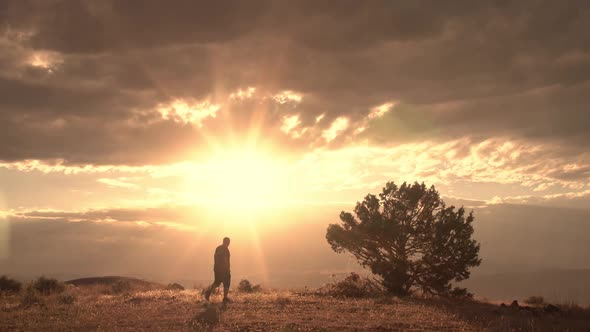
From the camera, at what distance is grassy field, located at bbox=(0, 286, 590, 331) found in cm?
1322

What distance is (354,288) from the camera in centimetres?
2394

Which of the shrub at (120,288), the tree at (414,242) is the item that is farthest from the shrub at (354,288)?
the shrub at (120,288)

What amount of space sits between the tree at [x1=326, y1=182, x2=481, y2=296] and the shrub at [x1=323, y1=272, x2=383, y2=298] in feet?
2.95

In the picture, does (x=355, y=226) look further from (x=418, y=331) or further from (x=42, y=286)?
(x=42, y=286)

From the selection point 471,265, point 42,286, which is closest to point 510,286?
point 471,265

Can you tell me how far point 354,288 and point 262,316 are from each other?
10012 mm

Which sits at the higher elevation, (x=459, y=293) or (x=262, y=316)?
(x=262, y=316)

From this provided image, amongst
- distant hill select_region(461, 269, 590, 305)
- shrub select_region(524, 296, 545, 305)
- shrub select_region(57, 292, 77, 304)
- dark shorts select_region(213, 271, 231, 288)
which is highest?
dark shorts select_region(213, 271, 231, 288)

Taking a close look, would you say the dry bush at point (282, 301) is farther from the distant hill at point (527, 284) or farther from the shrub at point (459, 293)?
the distant hill at point (527, 284)

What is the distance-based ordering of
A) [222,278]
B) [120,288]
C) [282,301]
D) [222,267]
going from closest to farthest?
[282,301]
[222,278]
[222,267]
[120,288]

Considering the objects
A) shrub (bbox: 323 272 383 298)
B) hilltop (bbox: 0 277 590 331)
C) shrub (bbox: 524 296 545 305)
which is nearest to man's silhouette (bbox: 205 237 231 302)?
hilltop (bbox: 0 277 590 331)

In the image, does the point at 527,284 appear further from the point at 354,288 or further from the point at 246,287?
the point at 246,287

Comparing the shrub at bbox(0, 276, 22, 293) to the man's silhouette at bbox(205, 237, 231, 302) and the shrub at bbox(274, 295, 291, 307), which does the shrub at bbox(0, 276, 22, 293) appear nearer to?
the man's silhouette at bbox(205, 237, 231, 302)

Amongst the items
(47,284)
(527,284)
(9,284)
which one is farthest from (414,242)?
Result: (527,284)
